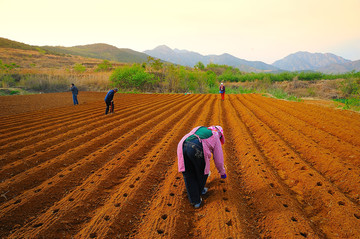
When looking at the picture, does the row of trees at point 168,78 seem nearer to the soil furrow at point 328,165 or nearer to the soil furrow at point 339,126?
the soil furrow at point 339,126

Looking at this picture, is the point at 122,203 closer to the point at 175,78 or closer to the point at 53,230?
the point at 53,230

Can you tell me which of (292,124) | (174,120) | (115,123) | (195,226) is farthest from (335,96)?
(195,226)

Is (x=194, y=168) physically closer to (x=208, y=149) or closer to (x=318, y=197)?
(x=208, y=149)

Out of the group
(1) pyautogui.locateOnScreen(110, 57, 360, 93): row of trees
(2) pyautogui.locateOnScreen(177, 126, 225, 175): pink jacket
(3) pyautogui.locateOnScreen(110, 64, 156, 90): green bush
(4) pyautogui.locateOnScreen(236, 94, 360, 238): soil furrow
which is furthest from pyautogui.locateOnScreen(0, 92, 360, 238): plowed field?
(1) pyautogui.locateOnScreen(110, 57, 360, 93): row of trees

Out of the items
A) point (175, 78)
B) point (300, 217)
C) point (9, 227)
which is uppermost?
point (175, 78)

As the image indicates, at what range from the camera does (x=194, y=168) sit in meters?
2.60

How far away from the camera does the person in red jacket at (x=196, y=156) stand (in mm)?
2488

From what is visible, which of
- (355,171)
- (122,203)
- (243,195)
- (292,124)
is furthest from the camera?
Answer: (292,124)

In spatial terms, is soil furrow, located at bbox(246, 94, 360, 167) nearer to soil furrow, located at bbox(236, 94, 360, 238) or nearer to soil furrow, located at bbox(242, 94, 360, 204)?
soil furrow, located at bbox(242, 94, 360, 204)

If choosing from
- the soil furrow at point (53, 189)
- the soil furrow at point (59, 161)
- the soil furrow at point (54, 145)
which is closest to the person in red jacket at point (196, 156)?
the soil furrow at point (53, 189)

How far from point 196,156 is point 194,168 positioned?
23cm

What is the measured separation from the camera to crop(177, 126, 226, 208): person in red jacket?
2.49m

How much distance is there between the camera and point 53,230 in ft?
7.52

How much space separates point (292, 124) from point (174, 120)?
4661mm
